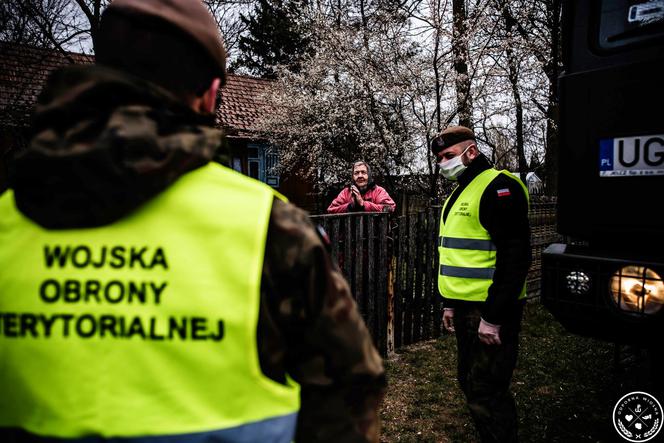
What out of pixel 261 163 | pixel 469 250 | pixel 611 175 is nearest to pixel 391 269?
pixel 469 250

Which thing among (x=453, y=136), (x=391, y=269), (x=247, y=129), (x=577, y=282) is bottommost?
(x=391, y=269)

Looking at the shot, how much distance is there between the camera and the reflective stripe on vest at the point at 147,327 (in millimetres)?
956

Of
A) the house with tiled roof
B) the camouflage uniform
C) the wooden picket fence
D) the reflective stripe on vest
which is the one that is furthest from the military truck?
the house with tiled roof

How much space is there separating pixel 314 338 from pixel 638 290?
1560 mm

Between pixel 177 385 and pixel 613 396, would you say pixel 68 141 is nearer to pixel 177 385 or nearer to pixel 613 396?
pixel 177 385

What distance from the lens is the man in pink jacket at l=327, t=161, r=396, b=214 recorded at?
218 inches

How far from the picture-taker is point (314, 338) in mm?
1056

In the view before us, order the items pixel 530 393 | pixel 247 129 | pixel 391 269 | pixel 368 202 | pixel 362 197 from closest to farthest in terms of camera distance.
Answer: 1. pixel 530 393
2. pixel 391 269
3. pixel 368 202
4. pixel 362 197
5. pixel 247 129

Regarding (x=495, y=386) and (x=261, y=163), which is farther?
(x=261, y=163)

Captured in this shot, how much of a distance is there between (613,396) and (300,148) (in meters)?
13.1

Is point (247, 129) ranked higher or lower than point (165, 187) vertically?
higher

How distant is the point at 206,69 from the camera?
1158 mm

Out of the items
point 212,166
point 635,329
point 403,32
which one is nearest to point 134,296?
point 212,166

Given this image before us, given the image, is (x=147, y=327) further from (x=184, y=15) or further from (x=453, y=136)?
(x=453, y=136)
